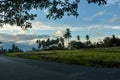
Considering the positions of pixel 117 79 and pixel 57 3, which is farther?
pixel 117 79

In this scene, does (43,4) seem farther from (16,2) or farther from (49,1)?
(16,2)

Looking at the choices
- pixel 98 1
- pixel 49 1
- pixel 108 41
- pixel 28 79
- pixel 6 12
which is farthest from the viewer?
pixel 108 41

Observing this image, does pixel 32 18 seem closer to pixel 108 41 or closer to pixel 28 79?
pixel 28 79

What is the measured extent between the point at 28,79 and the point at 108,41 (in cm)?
12792

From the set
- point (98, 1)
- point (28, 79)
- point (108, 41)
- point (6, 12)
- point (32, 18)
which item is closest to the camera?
point (98, 1)

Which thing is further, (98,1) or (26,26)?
(26,26)

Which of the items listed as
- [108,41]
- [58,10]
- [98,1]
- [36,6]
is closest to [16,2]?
[36,6]

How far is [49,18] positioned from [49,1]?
2.75 ft

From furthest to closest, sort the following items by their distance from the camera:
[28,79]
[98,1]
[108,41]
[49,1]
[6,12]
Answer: [108,41] < [28,79] < [6,12] < [49,1] < [98,1]

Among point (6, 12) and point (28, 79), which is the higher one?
point (6, 12)

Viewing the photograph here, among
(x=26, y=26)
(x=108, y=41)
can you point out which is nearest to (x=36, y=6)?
(x=26, y=26)

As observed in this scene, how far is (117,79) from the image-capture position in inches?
649

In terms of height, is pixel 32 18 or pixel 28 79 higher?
pixel 32 18

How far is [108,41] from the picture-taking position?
144875mm
